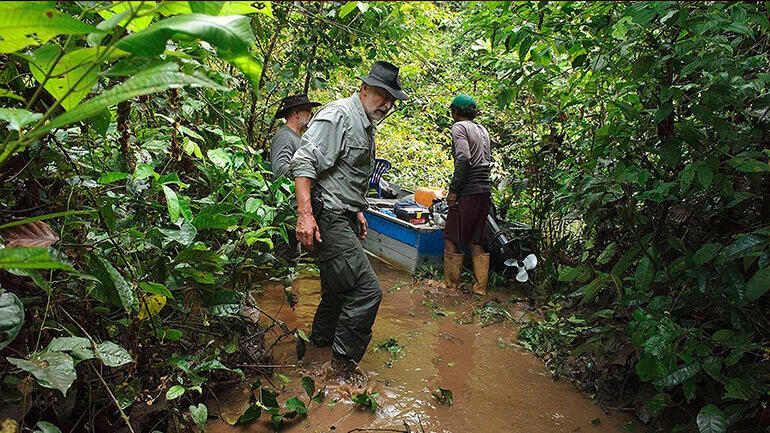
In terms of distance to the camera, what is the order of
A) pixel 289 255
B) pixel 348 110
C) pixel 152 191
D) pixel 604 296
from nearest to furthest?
1. pixel 152 191
2. pixel 348 110
3. pixel 604 296
4. pixel 289 255

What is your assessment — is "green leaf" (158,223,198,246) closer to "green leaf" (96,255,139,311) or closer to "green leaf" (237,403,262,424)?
"green leaf" (96,255,139,311)

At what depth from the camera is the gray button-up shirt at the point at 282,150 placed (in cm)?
491

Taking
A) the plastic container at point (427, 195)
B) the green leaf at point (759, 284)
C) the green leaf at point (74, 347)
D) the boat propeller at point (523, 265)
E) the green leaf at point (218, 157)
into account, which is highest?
the green leaf at point (218, 157)

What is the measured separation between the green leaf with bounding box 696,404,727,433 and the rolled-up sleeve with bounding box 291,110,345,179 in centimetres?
248

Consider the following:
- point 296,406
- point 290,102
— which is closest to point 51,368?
point 296,406

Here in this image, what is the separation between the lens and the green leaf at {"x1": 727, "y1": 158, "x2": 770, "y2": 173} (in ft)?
6.78

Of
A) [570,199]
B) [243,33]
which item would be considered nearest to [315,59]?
[570,199]

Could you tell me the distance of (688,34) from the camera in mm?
2691

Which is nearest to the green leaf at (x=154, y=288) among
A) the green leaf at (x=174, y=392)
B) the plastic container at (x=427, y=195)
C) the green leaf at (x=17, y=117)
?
the green leaf at (x=174, y=392)

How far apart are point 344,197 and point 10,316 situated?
2425 millimetres

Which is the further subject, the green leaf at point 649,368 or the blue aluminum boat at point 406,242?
the blue aluminum boat at point 406,242

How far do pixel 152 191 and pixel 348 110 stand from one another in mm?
1664

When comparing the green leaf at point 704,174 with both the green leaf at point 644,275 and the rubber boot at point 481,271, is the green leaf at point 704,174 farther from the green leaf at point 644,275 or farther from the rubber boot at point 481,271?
the rubber boot at point 481,271

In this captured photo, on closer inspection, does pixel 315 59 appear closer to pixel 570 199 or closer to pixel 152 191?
pixel 570 199
